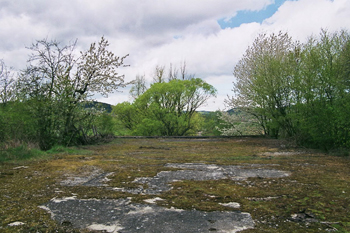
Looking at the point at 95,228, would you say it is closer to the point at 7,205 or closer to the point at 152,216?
the point at 152,216

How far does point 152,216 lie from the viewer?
3037 mm

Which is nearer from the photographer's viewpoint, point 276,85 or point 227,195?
point 227,195

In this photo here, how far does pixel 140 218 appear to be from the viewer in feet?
9.78

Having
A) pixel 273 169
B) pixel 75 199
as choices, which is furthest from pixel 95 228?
pixel 273 169

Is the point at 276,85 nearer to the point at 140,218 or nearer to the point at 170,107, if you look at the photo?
the point at 140,218

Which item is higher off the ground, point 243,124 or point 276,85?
point 276,85

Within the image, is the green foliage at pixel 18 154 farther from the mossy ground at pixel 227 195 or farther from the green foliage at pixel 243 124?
the green foliage at pixel 243 124

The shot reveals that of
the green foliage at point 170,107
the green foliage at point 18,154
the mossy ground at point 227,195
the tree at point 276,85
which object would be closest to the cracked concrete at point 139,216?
the mossy ground at point 227,195

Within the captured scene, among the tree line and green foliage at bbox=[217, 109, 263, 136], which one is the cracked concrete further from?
green foliage at bbox=[217, 109, 263, 136]

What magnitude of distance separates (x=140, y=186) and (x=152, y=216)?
1446 millimetres

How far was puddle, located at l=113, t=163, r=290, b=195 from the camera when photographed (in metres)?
4.32

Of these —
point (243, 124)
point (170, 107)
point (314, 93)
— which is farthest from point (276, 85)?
point (170, 107)

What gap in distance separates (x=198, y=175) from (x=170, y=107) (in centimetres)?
2365

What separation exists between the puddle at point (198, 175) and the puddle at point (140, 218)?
0.80 meters
